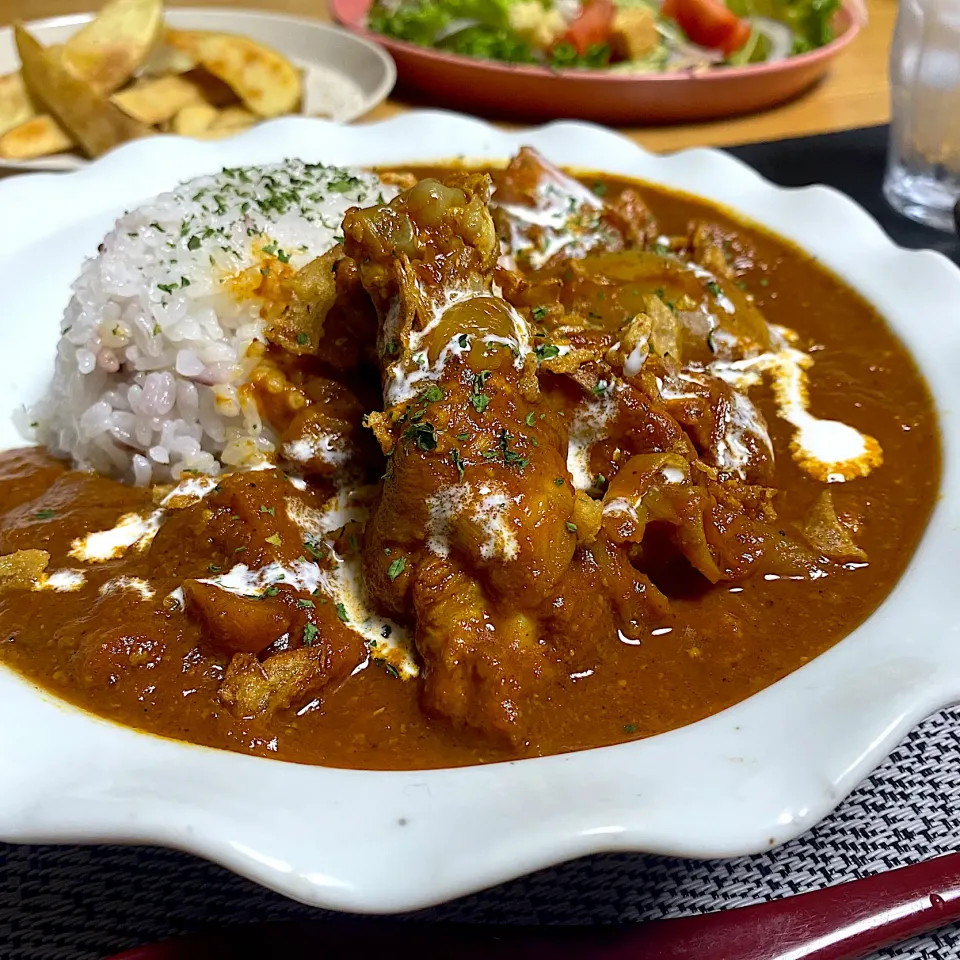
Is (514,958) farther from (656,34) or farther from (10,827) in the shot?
(656,34)

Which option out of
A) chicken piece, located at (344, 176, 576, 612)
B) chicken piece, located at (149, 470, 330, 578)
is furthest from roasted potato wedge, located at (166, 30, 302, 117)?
chicken piece, located at (149, 470, 330, 578)

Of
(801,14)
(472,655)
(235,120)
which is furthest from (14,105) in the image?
(801,14)

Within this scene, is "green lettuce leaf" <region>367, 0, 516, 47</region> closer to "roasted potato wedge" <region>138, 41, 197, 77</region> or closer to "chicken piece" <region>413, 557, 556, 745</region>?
"roasted potato wedge" <region>138, 41, 197, 77</region>

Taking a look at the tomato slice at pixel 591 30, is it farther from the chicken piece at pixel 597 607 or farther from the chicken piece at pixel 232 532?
the chicken piece at pixel 597 607

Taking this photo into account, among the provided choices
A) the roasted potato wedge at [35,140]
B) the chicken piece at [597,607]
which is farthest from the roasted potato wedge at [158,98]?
the chicken piece at [597,607]

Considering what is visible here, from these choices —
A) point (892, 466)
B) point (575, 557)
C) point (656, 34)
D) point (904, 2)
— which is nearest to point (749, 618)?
point (575, 557)
